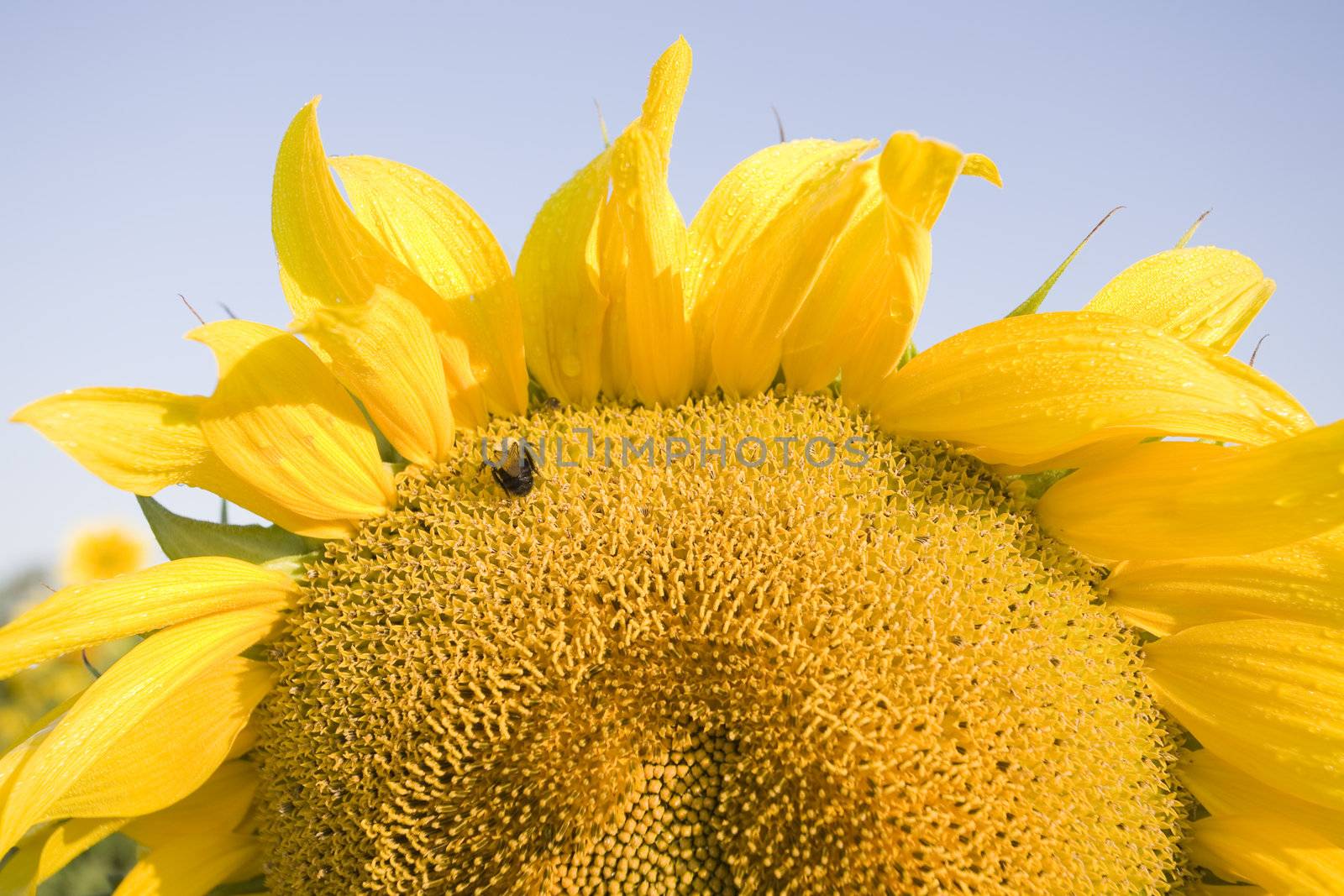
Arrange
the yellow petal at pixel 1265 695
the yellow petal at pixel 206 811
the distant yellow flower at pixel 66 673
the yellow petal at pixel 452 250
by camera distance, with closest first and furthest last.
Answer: the yellow petal at pixel 1265 695
the yellow petal at pixel 452 250
the yellow petal at pixel 206 811
the distant yellow flower at pixel 66 673

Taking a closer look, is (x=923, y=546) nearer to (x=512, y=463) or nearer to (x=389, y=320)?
(x=512, y=463)

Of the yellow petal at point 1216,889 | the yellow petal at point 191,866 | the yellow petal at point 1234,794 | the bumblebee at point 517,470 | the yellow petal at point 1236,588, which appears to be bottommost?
the yellow petal at point 1216,889

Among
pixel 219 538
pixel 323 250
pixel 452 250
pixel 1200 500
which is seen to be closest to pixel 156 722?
pixel 219 538

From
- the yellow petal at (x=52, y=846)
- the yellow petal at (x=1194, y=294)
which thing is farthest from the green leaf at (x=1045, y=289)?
the yellow petal at (x=52, y=846)

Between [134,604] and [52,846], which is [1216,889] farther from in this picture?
[52,846]

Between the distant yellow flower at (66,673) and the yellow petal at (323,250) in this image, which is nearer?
the yellow petal at (323,250)

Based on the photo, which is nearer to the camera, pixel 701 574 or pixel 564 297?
pixel 701 574

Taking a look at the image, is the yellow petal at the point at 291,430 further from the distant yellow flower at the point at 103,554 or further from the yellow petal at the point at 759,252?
the distant yellow flower at the point at 103,554
